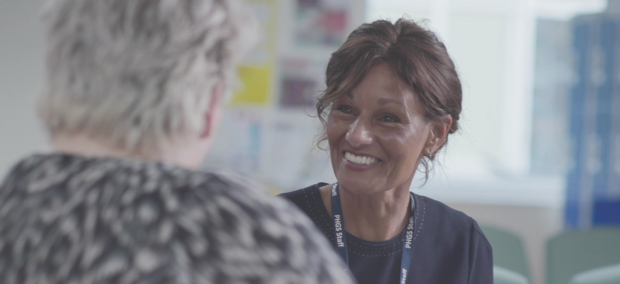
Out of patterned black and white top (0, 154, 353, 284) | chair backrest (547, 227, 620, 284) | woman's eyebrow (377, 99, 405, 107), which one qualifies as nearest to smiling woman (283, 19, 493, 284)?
woman's eyebrow (377, 99, 405, 107)

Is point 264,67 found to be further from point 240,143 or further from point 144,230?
point 144,230

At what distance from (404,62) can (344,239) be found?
50 cm

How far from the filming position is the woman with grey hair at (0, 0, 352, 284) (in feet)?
2.43

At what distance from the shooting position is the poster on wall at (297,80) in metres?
3.56

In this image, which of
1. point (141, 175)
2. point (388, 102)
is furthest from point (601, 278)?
point (141, 175)

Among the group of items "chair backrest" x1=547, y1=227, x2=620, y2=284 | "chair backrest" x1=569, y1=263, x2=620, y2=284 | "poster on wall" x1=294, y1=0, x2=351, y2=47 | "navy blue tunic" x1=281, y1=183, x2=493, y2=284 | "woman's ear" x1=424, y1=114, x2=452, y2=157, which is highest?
"poster on wall" x1=294, y1=0, x2=351, y2=47

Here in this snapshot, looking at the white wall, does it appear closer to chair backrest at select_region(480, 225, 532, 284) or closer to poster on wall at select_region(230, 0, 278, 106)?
poster on wall at select_region(230, 0, 278, 106)

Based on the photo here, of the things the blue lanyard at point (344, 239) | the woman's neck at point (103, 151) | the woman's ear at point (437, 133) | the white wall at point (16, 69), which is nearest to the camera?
the woman's neck at point (103, 151)

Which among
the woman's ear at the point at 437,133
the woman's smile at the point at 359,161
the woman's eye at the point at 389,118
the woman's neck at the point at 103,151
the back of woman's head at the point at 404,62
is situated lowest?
the woman's smile at the point at 359,161

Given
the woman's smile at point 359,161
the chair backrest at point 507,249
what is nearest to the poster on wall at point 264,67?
the chair backrest at point 507,249

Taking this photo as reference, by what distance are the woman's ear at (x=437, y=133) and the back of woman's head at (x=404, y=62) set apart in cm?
2

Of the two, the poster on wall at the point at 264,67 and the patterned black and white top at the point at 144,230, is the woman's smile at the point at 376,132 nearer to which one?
the patterned black and white top at the point at 144,230

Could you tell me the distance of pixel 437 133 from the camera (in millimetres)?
1892

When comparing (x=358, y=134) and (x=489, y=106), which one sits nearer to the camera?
(x=358, y=134)
